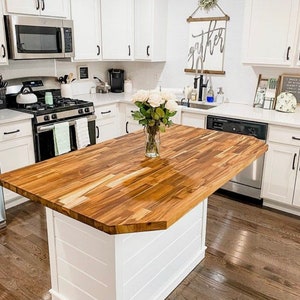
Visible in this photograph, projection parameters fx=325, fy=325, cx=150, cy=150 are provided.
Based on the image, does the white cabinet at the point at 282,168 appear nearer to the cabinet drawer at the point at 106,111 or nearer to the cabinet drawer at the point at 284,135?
the cabinet drawer at the point at 284,135

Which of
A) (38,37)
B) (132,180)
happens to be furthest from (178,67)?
(132,180)

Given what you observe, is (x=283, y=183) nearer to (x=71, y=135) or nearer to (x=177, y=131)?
(x=177, y=131)

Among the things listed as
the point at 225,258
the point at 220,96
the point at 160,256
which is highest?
the point at 220,96

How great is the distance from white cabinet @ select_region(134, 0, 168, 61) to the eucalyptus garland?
0.51m

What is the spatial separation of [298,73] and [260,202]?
1.42 meters

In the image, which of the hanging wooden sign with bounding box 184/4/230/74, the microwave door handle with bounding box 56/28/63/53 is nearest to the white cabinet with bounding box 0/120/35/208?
the microwave door handle with bounding box 56/28/63/53

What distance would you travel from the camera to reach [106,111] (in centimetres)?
401

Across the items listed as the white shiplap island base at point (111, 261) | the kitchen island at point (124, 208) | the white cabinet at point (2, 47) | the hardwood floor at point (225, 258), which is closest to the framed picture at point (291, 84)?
the hardwood floor at point (225, 258)

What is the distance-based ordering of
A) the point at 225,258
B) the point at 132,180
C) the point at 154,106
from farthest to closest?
the point at 225,258, the point at 154,106, the point at 132,180

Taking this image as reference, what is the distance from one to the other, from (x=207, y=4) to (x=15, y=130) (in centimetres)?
258

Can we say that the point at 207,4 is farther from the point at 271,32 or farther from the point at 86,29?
the point at 86,29

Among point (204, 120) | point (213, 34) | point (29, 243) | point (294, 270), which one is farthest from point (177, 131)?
point (213, 34)

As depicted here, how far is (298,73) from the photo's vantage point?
343 cm

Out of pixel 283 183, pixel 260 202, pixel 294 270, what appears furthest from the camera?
pixel 260 202
